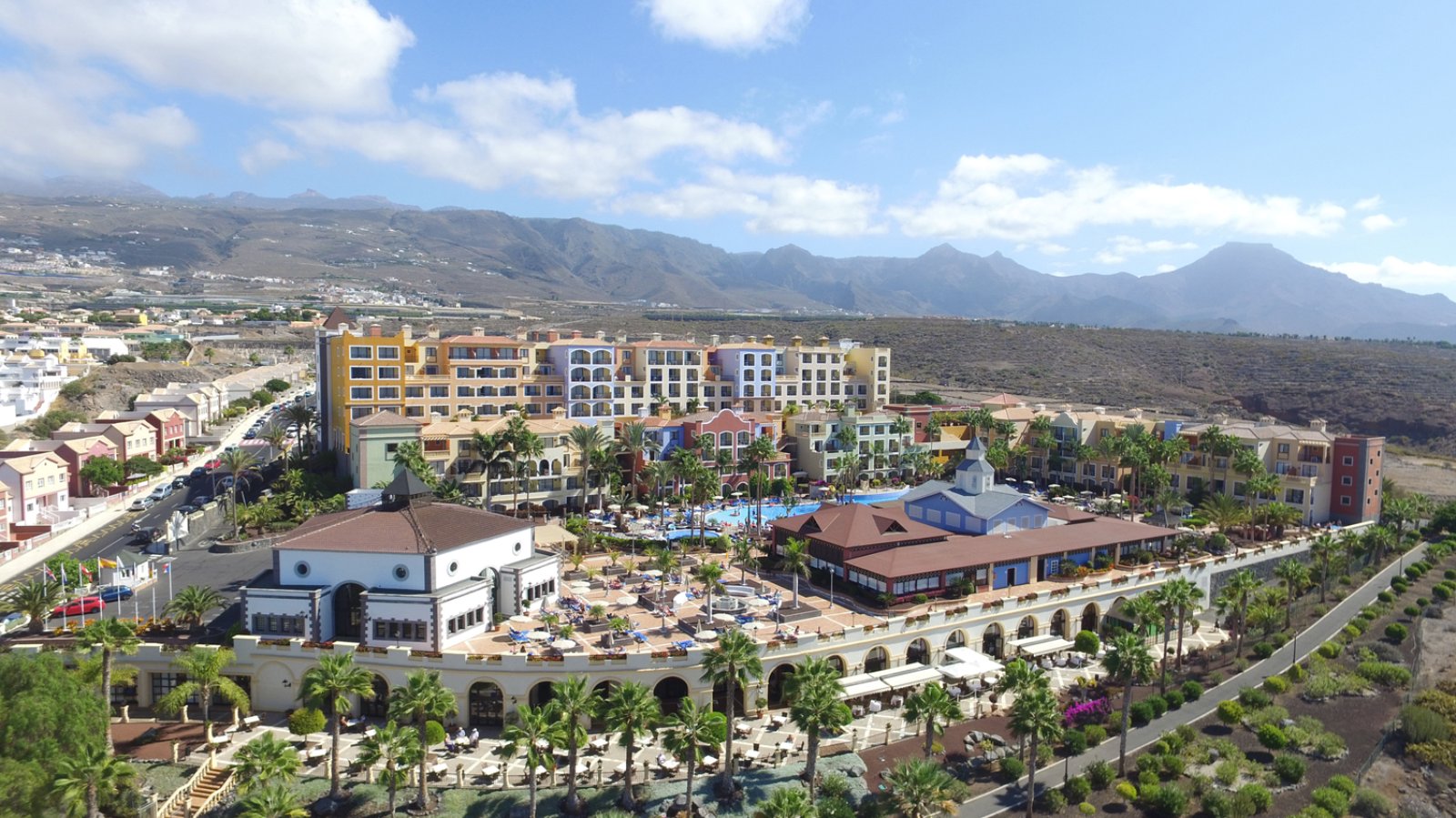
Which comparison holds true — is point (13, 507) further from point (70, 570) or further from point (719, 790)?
point (719, 790)

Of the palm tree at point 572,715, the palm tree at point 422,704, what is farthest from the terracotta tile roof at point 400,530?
the palm tree at point 572,715

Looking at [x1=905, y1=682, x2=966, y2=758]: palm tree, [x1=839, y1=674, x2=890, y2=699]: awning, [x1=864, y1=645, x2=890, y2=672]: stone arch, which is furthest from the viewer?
[x1=864, y1=645, x2=890, y2=672]: stone arch

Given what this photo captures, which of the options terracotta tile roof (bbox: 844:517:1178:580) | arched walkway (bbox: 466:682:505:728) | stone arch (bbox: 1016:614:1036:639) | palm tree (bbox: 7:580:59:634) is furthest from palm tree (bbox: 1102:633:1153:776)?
palm tree (bbox: 7:580:59:634)

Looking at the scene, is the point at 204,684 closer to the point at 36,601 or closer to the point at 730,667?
the point at 36,601

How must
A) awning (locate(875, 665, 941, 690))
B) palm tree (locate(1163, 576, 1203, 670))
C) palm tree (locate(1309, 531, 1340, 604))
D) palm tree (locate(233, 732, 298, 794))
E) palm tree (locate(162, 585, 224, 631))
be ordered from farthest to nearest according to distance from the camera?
palm tree (locate(1309, 531, 1340, 604)), palm tree (locate(1163, 576, 1203, 670)), palm tree (locate(162, 585, 224, 631)), awning (locate(875, 665, 941, 690)), palm tree (locate(233, 732, 298, 794))

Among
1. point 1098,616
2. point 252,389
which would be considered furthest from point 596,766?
point 252,389

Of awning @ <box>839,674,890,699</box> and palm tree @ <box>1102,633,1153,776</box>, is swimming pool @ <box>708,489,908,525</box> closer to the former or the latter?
awning @ <box>839,674,890,699</box>

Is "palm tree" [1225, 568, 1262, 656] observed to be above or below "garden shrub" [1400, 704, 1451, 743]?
above
